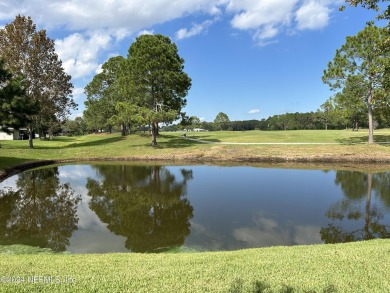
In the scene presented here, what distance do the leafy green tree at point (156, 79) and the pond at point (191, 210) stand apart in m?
16.2

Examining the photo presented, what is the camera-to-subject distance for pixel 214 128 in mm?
161000

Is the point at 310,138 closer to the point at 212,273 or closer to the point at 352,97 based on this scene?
the point at 352,97

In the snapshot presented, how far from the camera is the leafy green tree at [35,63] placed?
123 ft

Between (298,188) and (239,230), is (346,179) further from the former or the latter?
(239,230)

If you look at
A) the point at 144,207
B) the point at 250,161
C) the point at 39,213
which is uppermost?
the point at 250,161

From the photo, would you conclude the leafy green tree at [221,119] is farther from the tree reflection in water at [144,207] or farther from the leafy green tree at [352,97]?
the tree reflection in water at [144,207]

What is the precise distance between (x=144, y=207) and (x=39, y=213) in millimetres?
4543

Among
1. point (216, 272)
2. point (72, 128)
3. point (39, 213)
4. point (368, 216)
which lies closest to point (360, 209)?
point (368, 216)

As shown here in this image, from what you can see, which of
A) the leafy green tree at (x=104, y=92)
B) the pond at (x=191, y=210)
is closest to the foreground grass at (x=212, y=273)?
the pond at (x=191, y=210)

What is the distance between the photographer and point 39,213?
13555 millimetres

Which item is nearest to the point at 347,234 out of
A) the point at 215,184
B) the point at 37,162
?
the point at 215,184

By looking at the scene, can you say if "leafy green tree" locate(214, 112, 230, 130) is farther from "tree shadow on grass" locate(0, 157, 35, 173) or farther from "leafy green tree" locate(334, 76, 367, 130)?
"tree shadow on grass" locate(0, 157, 35, 173)

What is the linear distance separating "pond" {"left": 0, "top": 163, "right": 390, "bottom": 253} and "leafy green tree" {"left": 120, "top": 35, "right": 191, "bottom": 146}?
16156mm

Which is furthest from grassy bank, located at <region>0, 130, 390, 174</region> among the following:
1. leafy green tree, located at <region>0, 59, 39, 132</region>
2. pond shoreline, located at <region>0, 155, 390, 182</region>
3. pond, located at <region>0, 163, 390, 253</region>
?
pond, located at <region>0, 163, 390, 253</region>
